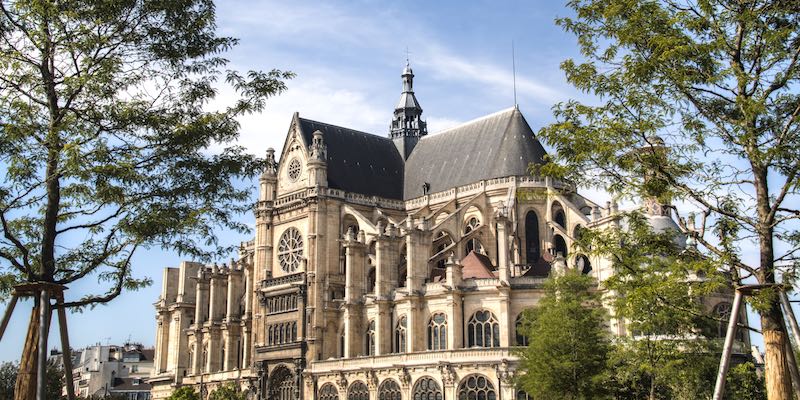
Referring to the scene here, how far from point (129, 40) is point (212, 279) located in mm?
52667

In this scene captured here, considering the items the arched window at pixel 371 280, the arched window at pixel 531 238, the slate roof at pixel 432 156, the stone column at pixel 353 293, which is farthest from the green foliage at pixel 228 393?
the arched window at pixel 531 238

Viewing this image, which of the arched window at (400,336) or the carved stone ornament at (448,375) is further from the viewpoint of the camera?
the arched window at (400,336)

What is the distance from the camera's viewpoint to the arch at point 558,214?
55.5m

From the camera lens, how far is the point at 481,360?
44.8 m

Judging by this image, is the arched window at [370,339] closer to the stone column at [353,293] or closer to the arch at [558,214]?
the stone column at [353,293]

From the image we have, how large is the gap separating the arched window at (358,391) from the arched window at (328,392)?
1440 mm

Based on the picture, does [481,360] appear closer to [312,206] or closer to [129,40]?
[312,206]

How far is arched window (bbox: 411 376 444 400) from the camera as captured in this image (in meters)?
46.2

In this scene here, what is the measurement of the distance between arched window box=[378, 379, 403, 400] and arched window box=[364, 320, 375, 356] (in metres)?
3.79

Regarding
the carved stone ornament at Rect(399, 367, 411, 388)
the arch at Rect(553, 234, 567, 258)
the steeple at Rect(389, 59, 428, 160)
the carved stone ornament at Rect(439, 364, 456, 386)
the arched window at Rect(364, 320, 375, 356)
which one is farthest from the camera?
the steeple at Rect(389, 59, 428, 160)

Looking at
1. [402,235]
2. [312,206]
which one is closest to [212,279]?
[312,206]

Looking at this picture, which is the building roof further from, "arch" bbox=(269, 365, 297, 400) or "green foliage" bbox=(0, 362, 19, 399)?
"green foliage" bbox=(0, 362, 19, 399)

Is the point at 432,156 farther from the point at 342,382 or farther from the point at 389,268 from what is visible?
the point at 342,382

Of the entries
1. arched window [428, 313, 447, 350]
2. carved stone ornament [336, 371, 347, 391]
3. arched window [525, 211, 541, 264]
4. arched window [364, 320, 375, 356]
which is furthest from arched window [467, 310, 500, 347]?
arched window [525, 211, 541, 264]
